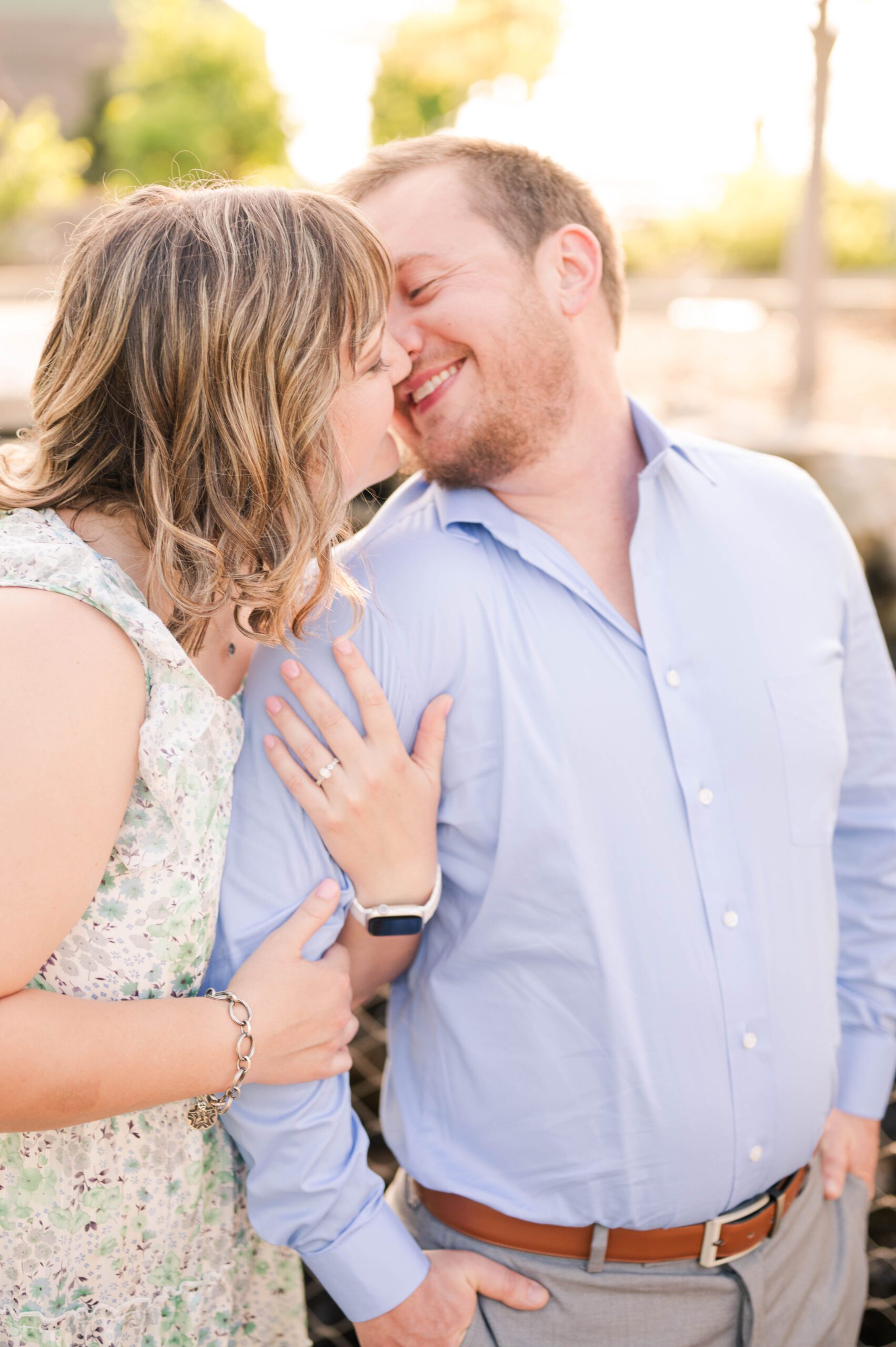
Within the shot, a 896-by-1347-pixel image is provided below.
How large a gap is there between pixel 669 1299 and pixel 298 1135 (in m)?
0.55

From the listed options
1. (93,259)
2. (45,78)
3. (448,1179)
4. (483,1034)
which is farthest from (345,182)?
(45,78)

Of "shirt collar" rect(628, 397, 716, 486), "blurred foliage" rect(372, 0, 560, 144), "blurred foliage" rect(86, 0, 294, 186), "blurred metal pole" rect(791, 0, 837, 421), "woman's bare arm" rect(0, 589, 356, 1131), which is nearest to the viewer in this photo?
"woman's bare arm" rect(0, 589, 356, 1131)

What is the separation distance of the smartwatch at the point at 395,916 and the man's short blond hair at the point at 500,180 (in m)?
0.98

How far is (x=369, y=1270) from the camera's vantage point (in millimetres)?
1333

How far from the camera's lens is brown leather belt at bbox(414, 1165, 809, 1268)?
55.7 inches

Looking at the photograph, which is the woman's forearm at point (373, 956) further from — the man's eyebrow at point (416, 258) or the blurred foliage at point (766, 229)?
the blurred foliage at point (766, 229)

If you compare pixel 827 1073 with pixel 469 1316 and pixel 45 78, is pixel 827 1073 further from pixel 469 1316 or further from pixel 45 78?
pixel 45 78

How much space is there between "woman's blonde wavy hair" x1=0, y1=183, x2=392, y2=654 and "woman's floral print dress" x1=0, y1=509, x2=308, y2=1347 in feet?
0.28

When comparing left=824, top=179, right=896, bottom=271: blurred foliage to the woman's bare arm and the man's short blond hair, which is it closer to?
the man's short blond hair

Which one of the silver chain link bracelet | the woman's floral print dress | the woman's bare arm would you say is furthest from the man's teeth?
the silver chain link bracelet

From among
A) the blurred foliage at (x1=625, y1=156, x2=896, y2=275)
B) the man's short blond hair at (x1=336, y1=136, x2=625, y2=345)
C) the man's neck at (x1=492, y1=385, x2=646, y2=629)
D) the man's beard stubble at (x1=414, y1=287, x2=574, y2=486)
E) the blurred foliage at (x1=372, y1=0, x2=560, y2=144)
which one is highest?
the blurred foliage at (x1=372, y1=0, x2=560, y2=144)

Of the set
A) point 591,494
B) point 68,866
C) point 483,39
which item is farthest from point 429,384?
point 483,39

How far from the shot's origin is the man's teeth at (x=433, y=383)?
5.33 ft

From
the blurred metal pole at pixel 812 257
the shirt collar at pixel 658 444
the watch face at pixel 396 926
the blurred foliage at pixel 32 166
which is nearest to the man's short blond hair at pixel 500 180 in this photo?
the shirt collar at pixel 658 444
